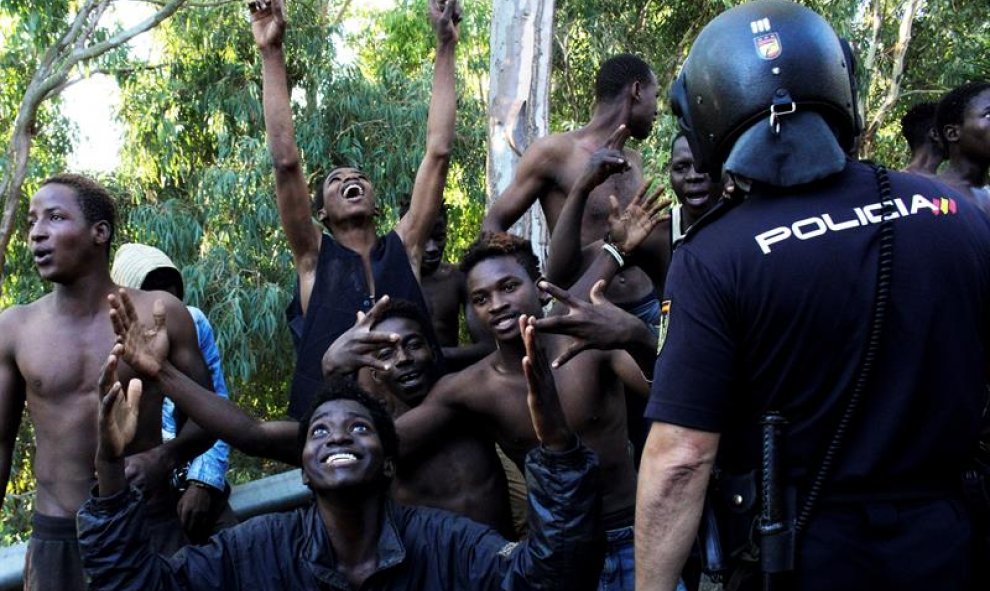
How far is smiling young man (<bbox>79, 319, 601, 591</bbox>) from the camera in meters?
3.50

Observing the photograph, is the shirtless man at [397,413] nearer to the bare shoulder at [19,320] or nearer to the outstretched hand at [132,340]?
the outstretched hand at [132,340]

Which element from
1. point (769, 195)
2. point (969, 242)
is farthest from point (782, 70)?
point (969, 242)

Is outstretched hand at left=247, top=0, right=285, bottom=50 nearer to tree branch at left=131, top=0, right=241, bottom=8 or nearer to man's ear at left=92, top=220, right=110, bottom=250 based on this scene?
man's ear at left=92, top=220, right=110, bottom=250

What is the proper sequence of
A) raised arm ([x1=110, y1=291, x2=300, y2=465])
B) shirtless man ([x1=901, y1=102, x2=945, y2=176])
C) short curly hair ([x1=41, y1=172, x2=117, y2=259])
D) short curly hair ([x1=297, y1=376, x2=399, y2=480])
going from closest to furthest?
short curly hair ([x1=297, y1=376, x2=399, y2=480]) < raised arm ([x1=110, y1=291, x2=300, y2=465]) < short curly hair ([x1=41, y1=172, x2=117, y2=259]) < shirtless man ([x1=901, y1=102, x2=945, y2=176])

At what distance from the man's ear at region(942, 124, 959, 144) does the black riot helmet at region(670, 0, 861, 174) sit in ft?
10.7

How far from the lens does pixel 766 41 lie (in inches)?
114

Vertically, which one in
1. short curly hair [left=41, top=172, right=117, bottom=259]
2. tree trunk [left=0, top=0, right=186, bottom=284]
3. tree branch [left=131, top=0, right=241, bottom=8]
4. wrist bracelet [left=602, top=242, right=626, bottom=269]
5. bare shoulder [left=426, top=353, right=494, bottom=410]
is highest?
tree branch [left=131, top=0, right=241, bottom=8]

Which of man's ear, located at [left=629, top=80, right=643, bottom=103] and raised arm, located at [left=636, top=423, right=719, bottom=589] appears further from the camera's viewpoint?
man's ear, located at [left=629, top=80, right=643, bottom=103]

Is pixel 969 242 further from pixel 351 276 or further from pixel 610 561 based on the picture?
pixel 351 276

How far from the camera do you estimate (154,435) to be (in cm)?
481

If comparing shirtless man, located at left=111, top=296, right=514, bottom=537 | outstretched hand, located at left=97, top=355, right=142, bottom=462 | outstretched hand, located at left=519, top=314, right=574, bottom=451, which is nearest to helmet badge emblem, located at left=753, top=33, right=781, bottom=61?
outstretched hand, located at left=519, top=314, right=574, bottom=451

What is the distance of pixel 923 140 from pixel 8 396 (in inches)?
189

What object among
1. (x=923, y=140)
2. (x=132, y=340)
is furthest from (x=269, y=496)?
(x=923, y=140)

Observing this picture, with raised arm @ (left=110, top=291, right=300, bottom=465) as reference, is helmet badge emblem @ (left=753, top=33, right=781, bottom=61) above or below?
above
